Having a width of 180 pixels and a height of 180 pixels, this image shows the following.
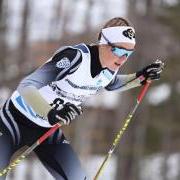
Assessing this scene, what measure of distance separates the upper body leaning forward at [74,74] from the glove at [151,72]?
0.63 meters

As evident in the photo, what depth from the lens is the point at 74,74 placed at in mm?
5043

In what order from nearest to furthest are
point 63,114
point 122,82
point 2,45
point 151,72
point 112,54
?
point 63,114, point 112,54, point 122,82, point 151,72, point 2,45

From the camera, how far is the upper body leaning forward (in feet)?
16.2

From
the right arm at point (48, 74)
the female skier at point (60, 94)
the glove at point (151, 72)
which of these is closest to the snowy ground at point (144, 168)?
the glove at point (151, 72)

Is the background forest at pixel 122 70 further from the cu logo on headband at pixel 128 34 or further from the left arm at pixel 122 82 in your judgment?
the cu logo on headband at pixel 128 34

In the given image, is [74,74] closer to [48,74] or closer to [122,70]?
[48,74]

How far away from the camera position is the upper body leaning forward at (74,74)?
4.93 metres

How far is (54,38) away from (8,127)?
21.5 m

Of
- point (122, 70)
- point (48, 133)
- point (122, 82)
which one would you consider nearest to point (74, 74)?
point (48, 133)

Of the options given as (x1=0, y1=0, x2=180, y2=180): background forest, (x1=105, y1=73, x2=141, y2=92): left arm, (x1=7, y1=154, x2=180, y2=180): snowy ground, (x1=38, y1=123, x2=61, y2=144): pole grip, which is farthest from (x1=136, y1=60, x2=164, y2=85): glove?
(x1=7, y1=154, x2=180, y2=180): snowy ground

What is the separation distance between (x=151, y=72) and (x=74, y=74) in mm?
1064

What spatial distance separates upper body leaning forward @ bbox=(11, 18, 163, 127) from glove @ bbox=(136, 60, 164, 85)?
0.63 meters

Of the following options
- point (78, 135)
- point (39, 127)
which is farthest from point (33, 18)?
point (39, 127)

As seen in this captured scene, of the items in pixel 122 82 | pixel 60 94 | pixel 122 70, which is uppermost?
pixel 60 94
